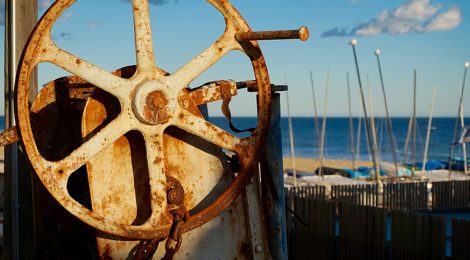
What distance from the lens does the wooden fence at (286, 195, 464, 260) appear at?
1048 centimetres

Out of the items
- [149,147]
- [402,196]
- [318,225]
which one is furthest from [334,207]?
[149,147]

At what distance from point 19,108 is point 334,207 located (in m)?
9.59

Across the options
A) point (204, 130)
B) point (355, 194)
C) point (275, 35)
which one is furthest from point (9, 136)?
point (355, 194)

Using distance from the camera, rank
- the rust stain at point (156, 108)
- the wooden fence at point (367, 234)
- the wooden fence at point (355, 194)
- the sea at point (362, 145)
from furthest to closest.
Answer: the sea at point (362, 145)
the wooden fence at point (355, 194)
the wooden fence at point (367, 234)
the rust stain at point (156, 108)

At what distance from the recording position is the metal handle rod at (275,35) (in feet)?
12.3

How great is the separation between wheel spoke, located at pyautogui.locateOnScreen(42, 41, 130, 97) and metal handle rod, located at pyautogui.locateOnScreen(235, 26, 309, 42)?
76 centimetres

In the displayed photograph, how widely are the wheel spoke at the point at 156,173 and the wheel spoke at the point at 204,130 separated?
154 mm

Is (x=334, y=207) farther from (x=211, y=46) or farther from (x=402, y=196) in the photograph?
(x=211, y=46)

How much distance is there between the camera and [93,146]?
355cm

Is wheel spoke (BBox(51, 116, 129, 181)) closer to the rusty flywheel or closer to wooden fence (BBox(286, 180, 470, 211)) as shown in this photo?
the rusty flywheel

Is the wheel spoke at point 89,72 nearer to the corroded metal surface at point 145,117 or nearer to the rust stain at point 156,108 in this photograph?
the corroded metal surface at point 145,117

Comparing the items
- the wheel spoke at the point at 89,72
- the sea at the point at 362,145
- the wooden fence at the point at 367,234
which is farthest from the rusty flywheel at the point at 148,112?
the sea at the point at 362,145

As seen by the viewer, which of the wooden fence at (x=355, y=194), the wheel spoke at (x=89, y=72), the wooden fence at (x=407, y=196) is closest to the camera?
the wheel spoke at (x=89, y=72)

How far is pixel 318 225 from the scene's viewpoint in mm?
12711
